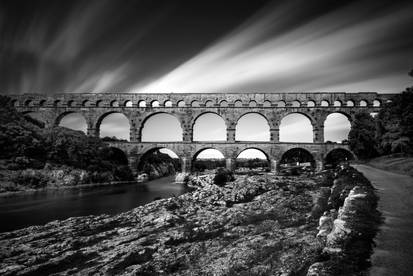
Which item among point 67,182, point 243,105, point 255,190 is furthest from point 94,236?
point 243,105

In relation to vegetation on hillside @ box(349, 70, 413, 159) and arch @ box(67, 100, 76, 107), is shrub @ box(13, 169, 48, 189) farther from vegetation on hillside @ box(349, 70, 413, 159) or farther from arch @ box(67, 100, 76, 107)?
vegetation on hillside @ box(349, 70, 413, 159)

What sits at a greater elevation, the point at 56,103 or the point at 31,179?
the point at 56,103

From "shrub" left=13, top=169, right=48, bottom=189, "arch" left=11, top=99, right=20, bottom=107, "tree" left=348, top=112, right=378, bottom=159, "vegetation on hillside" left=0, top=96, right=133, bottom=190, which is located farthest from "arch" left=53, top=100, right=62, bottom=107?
"tree" left=348, top=112, right=378, bottom=159

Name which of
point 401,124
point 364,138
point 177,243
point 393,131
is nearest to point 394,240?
point 177,243

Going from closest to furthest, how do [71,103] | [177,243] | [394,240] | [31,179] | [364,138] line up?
[394,240] < [177,243] < [31,179] < [364,138] < [71,103]

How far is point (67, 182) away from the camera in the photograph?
28219 millimetres

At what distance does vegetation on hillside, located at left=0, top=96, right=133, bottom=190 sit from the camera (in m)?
25.9

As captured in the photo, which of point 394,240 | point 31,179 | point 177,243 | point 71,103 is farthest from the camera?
point 71,103

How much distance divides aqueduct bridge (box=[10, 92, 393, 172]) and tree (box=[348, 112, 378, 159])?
589cm

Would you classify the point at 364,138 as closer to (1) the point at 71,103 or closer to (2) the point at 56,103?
(1) the point at 71,103

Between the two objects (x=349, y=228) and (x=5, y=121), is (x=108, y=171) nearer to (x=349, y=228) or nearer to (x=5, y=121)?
(x=5, y=121)

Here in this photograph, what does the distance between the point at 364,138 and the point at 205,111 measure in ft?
82.7

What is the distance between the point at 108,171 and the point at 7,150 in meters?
12.2

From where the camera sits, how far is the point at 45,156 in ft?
98.7
